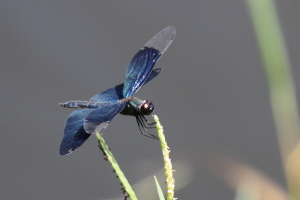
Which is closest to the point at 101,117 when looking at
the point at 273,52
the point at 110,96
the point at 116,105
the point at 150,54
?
the point at 116,105

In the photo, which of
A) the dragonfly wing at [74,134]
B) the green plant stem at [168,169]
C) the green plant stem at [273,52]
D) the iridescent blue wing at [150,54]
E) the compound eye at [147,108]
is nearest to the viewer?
the green plant stem at [168,169]

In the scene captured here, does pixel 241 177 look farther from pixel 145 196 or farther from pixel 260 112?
pixel 260 112

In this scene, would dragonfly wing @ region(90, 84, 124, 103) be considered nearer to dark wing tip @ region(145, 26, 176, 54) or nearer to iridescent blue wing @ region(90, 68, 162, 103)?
iridescent blue wing @ region(90, 68, 162, 103)

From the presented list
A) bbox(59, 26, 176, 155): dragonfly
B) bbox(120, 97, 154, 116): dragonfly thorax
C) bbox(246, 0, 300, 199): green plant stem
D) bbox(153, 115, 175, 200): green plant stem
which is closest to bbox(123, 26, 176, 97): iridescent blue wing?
bbox(59, 26, 176, 155): dragonfly

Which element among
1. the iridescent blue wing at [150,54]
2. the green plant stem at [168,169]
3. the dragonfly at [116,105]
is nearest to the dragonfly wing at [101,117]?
the dragonfly at [116,105]

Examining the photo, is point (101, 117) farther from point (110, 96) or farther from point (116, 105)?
point (110, 96)

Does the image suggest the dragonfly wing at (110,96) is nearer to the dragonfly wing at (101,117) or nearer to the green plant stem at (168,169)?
the dragonfly wing at (101,117)

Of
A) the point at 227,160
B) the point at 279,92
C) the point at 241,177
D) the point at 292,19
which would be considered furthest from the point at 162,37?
the point at 292,19
